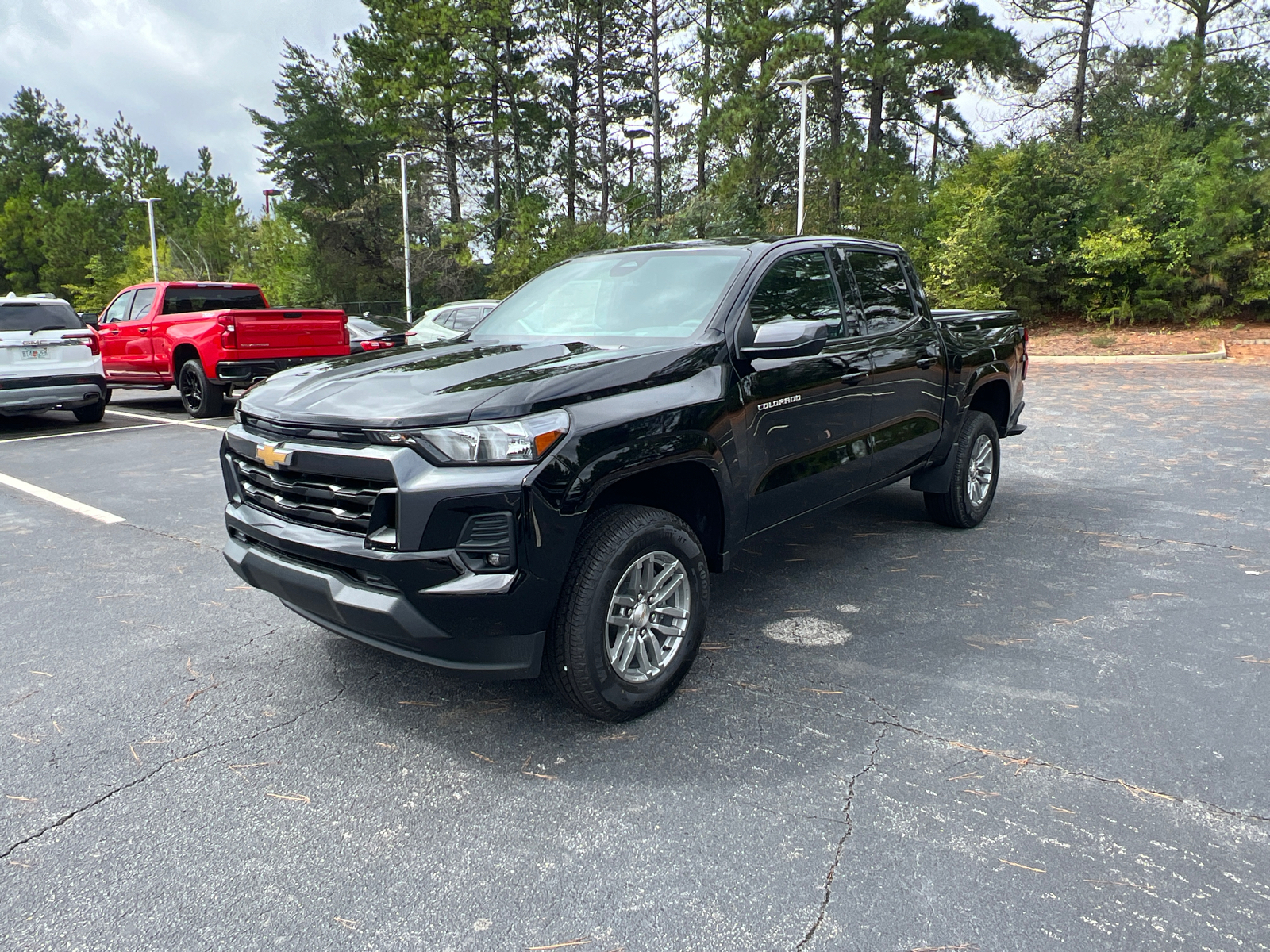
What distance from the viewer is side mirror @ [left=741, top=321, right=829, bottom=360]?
3.45 m

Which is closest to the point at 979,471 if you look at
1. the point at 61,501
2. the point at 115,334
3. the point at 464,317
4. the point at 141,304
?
the point at 61,501

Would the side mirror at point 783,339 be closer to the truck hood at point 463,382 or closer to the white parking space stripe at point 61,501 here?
the truck hood at point 463,382

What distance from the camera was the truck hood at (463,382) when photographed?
109 inches

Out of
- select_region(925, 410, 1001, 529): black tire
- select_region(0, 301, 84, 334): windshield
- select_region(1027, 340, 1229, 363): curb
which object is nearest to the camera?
select_region(925, 410, 1001, 529): black tire

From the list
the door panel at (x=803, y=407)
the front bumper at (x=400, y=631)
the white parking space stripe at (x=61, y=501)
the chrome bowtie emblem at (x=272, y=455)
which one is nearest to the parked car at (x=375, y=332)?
the white parking space stripe at (x=61, y=501)

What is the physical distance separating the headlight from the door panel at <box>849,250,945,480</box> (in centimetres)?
233

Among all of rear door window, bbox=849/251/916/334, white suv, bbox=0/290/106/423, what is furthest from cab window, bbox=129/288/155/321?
rear door window, bbox=849/251/916/334

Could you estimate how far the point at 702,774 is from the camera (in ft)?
9.20

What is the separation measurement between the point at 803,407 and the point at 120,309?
13.1 meters

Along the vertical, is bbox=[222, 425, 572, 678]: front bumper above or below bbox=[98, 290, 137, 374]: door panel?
below

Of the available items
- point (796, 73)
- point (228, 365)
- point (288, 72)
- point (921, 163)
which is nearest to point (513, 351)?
point (228, 365)

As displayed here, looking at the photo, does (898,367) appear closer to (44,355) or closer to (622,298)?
(622,298)

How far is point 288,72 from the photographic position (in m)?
42.7

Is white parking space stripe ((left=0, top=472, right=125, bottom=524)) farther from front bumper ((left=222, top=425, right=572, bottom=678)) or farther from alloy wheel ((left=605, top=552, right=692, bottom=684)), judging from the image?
alloy wheel ((left=605, top=552, right=692, bottom=684))
